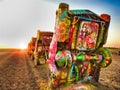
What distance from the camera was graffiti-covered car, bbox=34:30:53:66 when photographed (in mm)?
12804

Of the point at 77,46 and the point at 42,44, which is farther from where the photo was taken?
the point at 42,44

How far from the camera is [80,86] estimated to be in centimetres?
601

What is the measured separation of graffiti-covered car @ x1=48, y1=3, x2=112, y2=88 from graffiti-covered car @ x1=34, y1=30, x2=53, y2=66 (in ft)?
21.7

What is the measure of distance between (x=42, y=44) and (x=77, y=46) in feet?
24.7

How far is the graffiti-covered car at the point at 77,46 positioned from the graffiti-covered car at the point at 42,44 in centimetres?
663

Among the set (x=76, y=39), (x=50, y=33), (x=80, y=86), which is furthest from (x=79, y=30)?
(x=50, y=33)

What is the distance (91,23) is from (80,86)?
2132 mm

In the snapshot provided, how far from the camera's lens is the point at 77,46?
583cm

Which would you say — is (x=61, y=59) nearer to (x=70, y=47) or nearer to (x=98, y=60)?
(x=70, y=47)

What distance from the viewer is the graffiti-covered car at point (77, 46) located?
5.47 meters

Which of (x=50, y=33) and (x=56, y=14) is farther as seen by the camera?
(x=50, y=33)

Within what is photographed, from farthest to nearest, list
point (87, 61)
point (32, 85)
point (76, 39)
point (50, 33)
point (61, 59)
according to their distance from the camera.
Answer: point (50, 33)
point (32, 85)
point (87, 61)
point (76, 39)
point (61, 59)

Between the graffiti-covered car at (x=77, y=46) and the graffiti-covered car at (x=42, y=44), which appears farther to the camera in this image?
the graffiti-covered car at (x=42, y=44)

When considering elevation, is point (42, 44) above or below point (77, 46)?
below
